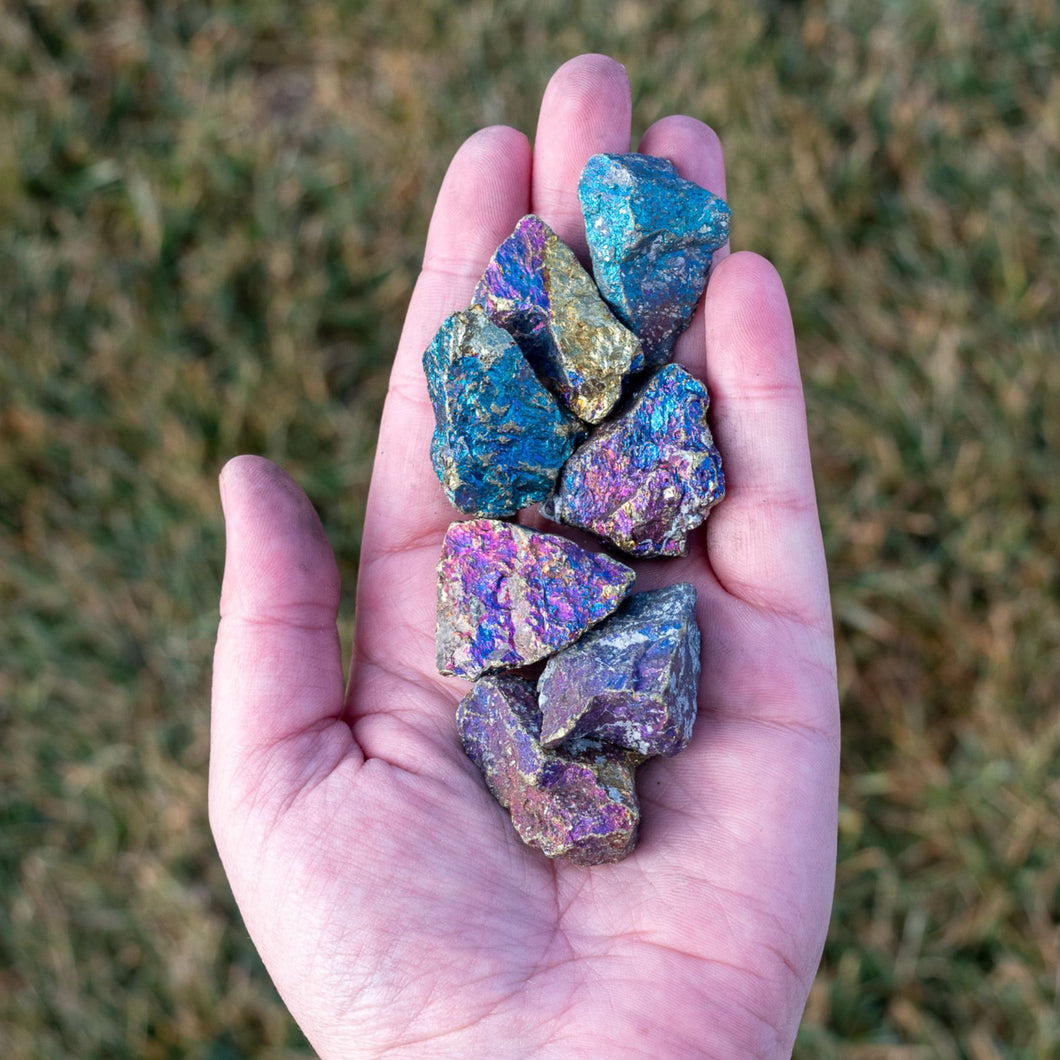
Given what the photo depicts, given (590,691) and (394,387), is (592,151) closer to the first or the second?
(394,387)

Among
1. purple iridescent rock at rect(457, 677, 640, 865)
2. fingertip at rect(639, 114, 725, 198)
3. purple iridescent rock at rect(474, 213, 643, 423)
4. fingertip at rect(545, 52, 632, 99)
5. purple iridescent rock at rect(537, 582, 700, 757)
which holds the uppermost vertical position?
fingertip at rect(545, 52, 632, 99)

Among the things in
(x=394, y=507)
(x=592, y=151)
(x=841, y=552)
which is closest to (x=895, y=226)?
(x=841, y=552)

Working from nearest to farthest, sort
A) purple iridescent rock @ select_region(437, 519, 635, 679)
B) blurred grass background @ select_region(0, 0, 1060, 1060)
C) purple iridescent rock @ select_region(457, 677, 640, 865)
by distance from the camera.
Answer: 1. purple iridescent rock @ select_region(457, 677, 640, 865)
2. purple iridescent rock @ select_region(437, 519, 635, 679)
3. blurred grass background @ select_region(0, 0, 1060, 1060)

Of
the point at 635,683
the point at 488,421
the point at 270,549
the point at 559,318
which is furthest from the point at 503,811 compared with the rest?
the point at 559,318

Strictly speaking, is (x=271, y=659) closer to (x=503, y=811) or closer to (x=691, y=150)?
(x=503, y=811)

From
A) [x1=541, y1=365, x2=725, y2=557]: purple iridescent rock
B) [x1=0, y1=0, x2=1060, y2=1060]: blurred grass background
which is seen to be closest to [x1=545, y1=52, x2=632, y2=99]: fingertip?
[x1=541, y1=365, x2=725, y2=557]: purple iridescent rock

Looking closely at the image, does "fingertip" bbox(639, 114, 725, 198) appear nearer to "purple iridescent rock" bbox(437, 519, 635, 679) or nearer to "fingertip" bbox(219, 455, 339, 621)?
"purple iridescent rock" bbox(437, 519, 635, 679)
